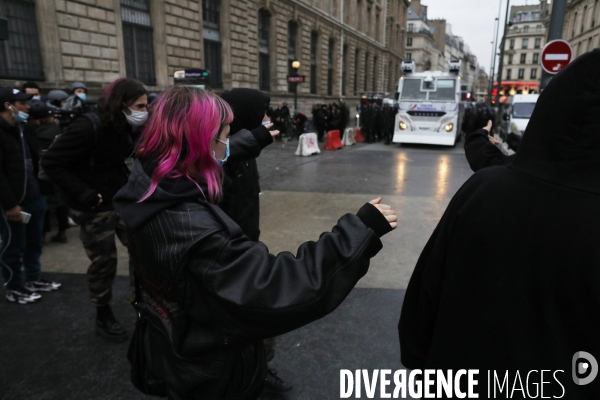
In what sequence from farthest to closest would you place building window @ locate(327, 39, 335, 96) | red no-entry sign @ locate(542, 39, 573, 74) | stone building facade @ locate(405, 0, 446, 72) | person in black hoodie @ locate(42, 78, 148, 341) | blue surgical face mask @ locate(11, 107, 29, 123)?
1. stone building facade @ locate(405, 0, 446, 72)
2. building window @ locate(327, 39, 335, 96)
3. red no-entry sign @ locate(542, 39, 573, 74)
4. blue surgical face mask @ locate(11, 107, 29, 123)
5. person in black hoodie @ locate(42, 78, 148, 341)

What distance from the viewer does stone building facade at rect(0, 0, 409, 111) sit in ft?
37.6

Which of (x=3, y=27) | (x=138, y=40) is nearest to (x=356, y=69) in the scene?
(x=138, y=40)

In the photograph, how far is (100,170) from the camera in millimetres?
3168

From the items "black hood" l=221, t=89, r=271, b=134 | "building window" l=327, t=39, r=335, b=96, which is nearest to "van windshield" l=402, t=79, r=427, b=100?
"black hood" l=221, t=89, r=271, b=134

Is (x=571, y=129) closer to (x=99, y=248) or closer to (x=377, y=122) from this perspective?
(x=99, y=248)

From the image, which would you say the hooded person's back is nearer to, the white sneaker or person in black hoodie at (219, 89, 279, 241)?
person in black hoodie at (219, 89, 279, 241)

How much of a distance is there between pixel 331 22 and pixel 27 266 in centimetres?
3172

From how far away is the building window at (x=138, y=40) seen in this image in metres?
14.7

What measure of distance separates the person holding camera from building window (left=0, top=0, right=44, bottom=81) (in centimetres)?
867

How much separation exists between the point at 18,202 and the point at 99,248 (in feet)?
3.94

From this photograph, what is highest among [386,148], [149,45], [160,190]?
[149,45]

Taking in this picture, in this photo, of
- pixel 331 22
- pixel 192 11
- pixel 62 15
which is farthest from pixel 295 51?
pixel 62 15

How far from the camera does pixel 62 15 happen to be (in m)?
11.9

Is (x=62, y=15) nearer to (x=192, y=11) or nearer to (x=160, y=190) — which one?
(x=192, y=11)
